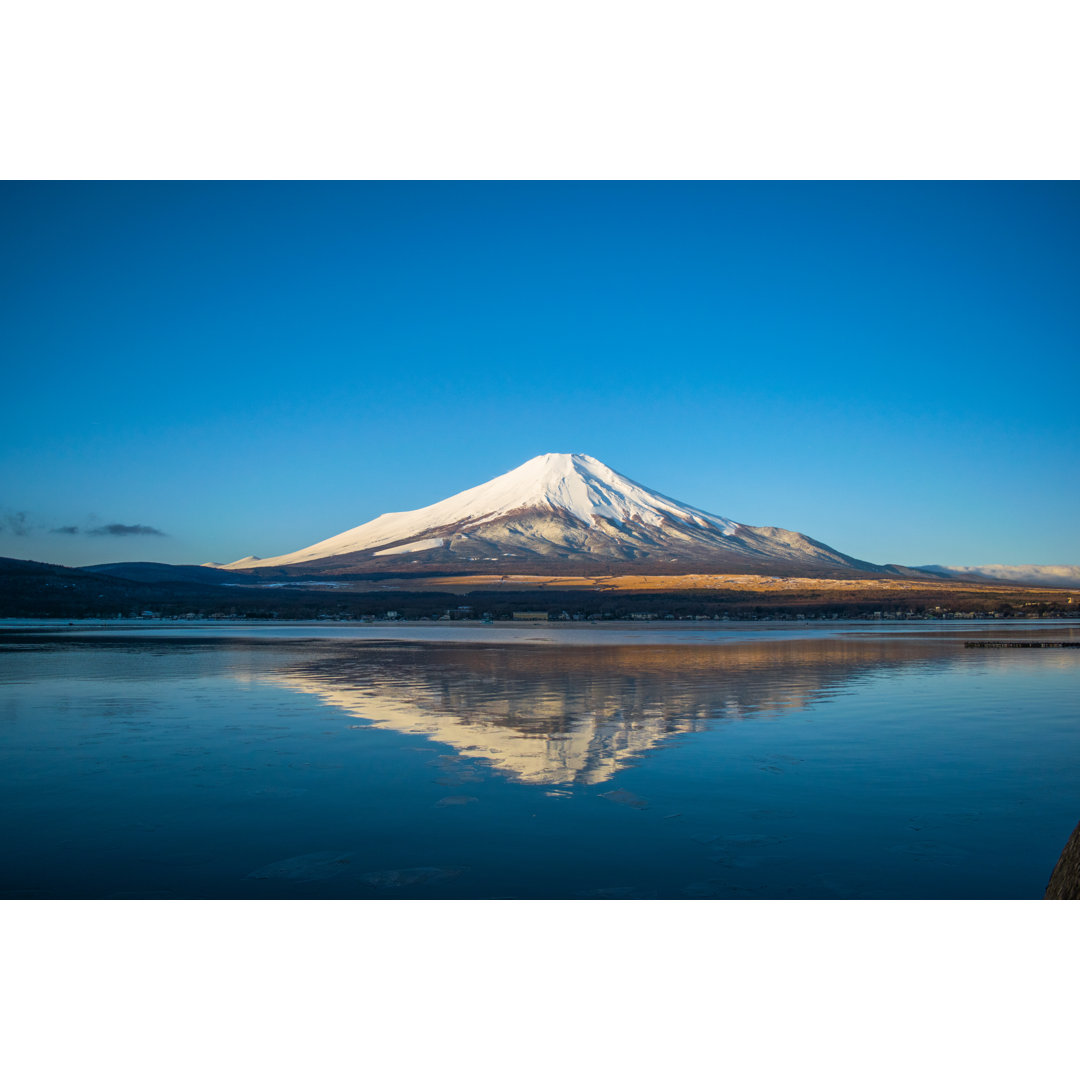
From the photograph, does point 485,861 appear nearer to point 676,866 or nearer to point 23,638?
point 676,866

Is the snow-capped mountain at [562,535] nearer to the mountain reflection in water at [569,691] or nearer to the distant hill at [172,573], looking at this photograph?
the distant hill at [172,573]

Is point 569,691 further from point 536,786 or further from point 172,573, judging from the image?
point 172,573

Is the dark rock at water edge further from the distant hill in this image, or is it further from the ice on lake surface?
the distant hill

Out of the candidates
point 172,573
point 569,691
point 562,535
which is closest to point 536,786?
point 569,691

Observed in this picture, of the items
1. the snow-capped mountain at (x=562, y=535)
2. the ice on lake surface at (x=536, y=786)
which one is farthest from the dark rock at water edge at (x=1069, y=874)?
the snow-capped mountain at (x=562, y=535)

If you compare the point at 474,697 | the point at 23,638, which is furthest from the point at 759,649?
the point at 23,638
